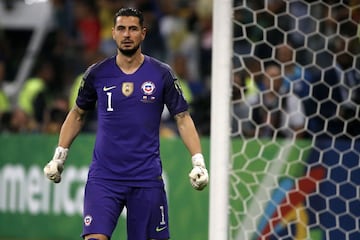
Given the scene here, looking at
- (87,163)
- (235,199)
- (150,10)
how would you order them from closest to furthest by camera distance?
1. (235,199)
2. (87,163)
3. (150,10)

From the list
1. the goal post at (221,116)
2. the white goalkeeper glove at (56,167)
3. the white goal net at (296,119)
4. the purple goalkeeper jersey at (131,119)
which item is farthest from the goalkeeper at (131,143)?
the white goal net at (296,119)

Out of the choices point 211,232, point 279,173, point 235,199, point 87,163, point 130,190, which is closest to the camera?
point 130,190

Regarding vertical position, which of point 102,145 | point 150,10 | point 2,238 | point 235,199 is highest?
point 150,10

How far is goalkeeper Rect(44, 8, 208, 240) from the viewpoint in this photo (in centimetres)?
671

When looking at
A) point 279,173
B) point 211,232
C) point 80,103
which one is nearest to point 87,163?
point 279,173

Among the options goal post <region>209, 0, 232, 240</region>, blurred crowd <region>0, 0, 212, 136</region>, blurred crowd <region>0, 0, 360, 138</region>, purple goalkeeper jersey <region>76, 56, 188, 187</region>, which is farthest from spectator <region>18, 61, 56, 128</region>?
purple goalkeeper jersey <region>76, 56, 188, 187</region>

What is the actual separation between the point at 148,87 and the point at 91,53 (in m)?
6.87

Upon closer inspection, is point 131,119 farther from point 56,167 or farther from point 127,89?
point 56,167

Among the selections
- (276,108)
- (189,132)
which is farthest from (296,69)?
(189,132)

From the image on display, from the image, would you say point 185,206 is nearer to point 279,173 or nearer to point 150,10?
point 279,173

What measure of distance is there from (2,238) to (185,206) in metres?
2.44

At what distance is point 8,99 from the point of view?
13914mm

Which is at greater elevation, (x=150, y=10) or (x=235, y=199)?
(x=150, y=10)

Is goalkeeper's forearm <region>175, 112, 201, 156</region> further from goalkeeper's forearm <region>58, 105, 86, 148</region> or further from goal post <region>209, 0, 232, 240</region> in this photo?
goal post <region>209, 0, 232, 240</region>
